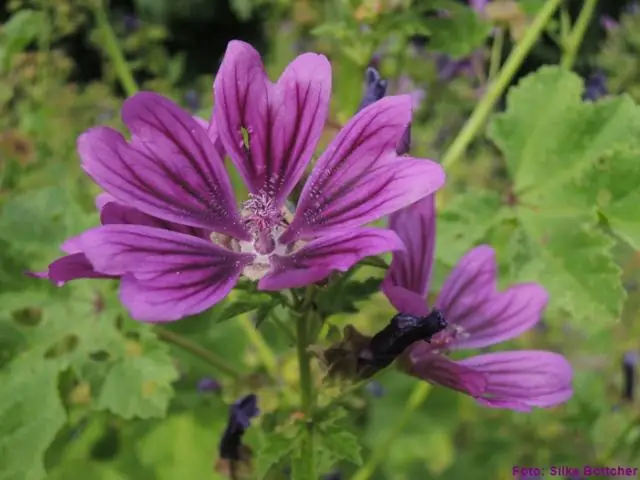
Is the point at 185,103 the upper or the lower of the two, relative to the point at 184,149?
lower

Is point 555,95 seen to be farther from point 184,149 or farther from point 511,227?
point 184,149

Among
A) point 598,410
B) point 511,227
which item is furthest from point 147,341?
point 598,410

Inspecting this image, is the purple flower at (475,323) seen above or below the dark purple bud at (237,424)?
above

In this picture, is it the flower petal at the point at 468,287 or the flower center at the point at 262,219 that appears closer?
the flower center at the point at 262,219

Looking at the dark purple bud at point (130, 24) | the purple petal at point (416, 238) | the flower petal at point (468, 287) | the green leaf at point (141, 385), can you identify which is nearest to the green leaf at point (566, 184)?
the flower petal at point (468, 287)

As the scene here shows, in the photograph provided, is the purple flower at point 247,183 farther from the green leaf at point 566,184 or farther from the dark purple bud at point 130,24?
the dark purple bud at point 130,24

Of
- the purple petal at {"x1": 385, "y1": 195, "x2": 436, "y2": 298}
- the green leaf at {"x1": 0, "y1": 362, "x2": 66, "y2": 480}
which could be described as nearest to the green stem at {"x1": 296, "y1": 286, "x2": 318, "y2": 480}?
the purple petal at {"x1": 385, "y1": 195, "x2": 436, "y2": 298}
